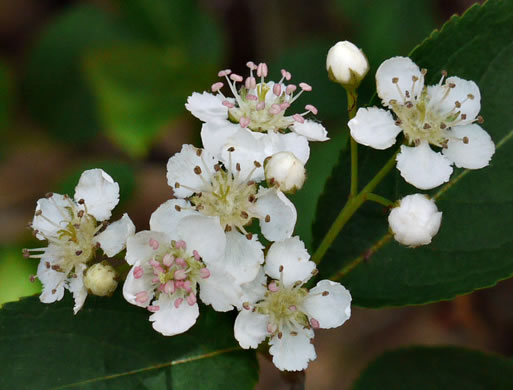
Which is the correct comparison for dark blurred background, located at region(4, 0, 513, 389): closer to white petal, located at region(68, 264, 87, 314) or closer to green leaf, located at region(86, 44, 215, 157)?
green leaf, located at region(86, 44, 215, 157)

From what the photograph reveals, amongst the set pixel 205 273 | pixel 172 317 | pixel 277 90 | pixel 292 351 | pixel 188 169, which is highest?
pixel 277 90

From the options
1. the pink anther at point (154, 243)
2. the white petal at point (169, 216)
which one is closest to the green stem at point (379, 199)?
the white petal at point (169, 216)

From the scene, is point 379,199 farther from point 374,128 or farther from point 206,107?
point 206,107

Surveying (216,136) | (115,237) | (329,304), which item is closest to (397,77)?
(216,136)

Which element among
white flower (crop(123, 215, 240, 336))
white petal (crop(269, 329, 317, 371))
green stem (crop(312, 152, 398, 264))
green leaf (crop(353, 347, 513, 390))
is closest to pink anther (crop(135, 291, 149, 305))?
white flower (crop(123, 215, 240, 336))

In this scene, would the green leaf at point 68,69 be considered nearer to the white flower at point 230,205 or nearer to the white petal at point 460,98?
the white flower at point 230,205

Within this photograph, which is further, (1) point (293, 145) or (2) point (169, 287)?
(1) point (293, 145)

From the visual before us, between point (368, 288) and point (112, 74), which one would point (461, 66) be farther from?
point (112, 74)

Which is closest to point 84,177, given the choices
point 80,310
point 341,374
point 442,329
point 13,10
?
point 80,310
